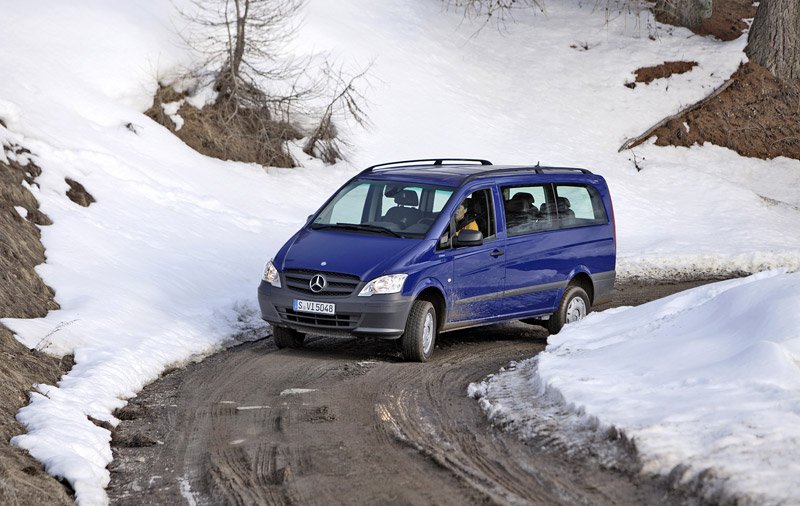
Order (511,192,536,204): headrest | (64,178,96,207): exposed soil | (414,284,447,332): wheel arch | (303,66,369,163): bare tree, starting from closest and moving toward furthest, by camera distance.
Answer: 1. (414,284,447,332): wheel arch
2. (511,192,536,204): headrest
3. (64,178,96,207): exposed soil
4. (303,66,369,163): bare tree

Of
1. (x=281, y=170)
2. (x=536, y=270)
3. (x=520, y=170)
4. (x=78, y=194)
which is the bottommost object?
(x=536, y=270)

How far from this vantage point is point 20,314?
10.9 metres

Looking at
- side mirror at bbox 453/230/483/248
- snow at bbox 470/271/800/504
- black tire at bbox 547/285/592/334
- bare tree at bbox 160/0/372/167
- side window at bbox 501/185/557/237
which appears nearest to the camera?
snow at bbox 470/271/800/504

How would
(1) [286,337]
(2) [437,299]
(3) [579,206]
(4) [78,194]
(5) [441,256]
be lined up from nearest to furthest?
1. (5) [441,256]
2. (2) [437,299]
3. (1) [286,337]
4. (3) [579,206]
5. (4) [78,194]

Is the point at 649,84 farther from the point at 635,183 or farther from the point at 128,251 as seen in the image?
A: the point at 128,251

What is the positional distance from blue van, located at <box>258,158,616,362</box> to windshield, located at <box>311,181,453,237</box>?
0.01 meters

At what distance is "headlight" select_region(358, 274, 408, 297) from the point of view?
419 inches

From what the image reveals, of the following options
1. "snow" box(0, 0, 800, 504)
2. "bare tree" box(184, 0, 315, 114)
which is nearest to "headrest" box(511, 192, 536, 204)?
"snow" box(0, 0, 800, 504)

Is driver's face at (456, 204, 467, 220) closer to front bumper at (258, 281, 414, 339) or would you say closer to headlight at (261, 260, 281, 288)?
front bumper at (258, 281, 414, 339)

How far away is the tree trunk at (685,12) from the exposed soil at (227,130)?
1428 centimetres

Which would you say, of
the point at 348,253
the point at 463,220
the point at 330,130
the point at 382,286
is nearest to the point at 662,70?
the point at 330,130

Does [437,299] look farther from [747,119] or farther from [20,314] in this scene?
[747,119]

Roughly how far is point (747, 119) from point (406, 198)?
18.4m

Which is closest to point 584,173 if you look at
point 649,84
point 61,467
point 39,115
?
point 61,467
